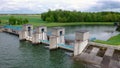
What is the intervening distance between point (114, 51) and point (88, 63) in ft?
18.6

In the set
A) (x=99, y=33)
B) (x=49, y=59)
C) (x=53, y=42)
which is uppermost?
(x=53, y=42)

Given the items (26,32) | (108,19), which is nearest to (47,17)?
(108,19)

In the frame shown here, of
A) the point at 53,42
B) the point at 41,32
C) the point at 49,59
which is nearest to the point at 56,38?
the point at 53,42

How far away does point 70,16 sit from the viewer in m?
151

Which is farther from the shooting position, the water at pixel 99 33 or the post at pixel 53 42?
the water at pixel 99 33

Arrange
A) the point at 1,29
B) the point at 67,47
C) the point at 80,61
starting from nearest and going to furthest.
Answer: the point at 80,61 → the point at 67,47 → the point at 1,29

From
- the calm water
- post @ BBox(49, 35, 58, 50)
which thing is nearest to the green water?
the calm water

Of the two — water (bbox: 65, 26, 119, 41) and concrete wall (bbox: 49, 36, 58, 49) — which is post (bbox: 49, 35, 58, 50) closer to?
concrete wall (bbox: 49, 36, 58, 49)

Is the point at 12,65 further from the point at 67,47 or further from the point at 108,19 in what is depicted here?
the point at 108,19

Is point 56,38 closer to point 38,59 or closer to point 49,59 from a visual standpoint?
point 49,59

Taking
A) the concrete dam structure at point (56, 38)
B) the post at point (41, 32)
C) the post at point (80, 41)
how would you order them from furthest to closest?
1. the post at point (41, 32)
2. the concrete dam structure at point (56, 38)
3. the post at point (80, 41)

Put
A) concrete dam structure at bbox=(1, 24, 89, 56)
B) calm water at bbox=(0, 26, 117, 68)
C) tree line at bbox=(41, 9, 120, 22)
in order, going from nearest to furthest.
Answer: calm water at bbox=(0, 26, 117, 68) < concrete dam structure at bbox=(1, 24, 89, 56) < tree line at bbox=(41, 9, 120, 22)

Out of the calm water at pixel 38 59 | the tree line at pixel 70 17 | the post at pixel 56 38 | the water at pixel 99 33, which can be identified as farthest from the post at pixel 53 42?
the tree line at pixel 70 17

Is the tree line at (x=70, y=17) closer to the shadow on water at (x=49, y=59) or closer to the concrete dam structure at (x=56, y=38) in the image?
the concrete dam structure at (x=56, y=38)
